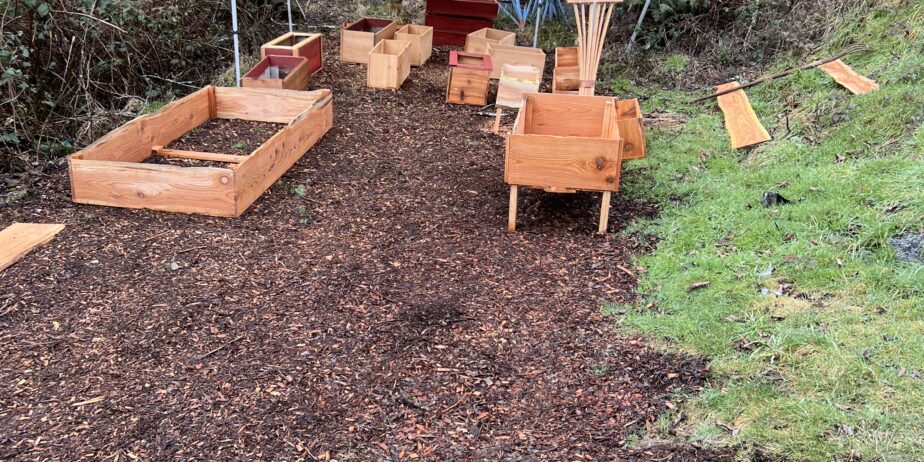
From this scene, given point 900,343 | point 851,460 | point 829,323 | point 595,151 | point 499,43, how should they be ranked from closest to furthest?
point 851,460 → point 900,343 → point 829,323 → point 595,151 → point 499,43

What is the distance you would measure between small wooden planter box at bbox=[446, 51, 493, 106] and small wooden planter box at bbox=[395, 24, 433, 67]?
1.34 m

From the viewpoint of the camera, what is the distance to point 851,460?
8.00 ft

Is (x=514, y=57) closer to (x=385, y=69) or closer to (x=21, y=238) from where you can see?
(x=385, y=69)

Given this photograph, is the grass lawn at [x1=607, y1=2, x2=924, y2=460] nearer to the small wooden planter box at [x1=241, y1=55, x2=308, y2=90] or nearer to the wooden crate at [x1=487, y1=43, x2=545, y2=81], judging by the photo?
the wooden crate at [x1=487, y1=43, x2=545, y2=81]

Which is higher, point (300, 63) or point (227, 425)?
point (300, 63)

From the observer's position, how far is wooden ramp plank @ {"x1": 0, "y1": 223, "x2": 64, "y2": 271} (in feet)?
12.6

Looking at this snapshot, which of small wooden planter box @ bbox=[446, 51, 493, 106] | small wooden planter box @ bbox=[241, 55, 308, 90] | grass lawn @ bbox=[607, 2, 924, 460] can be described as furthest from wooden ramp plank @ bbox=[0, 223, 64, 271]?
small wooden planter box @ bbox=[446, 51, 493, 106]

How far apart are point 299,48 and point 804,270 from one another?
225 inches

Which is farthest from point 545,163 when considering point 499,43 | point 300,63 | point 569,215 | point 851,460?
point 499,43

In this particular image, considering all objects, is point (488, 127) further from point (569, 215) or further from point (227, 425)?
point (227, 425)

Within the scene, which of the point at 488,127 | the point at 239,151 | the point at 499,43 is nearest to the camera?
the point at 239,151

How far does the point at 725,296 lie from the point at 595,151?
1.23m

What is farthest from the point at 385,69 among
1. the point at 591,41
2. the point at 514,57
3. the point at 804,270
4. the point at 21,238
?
the point at 804,270

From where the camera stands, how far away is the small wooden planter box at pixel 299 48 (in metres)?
7.33
